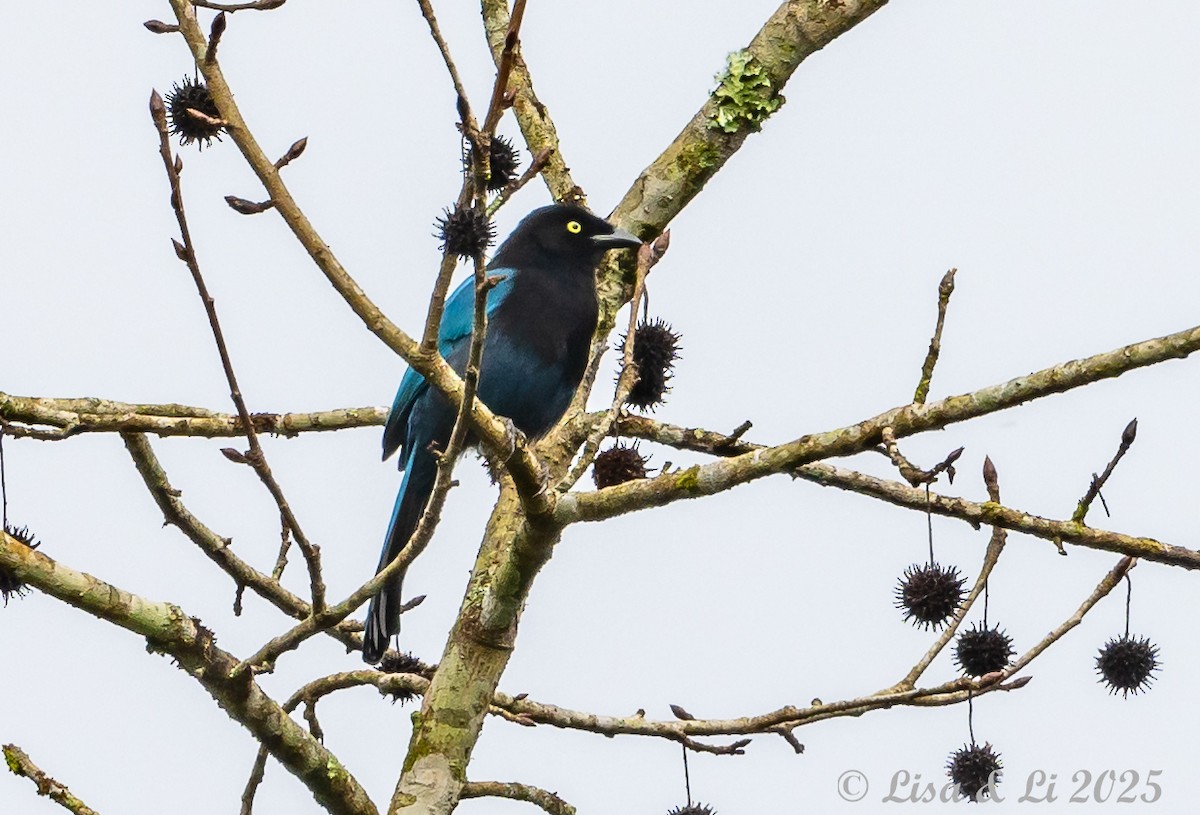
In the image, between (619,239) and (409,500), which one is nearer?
(619,239)

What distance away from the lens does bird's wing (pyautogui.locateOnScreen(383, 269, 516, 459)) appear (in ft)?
22.4

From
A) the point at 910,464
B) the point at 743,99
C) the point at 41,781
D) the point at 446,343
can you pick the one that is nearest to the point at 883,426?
the point at 910,464

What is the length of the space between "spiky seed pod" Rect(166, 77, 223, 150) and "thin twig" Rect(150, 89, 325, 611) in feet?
1.59

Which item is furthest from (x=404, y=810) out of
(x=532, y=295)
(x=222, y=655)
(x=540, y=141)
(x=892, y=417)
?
(x=540, y=141)

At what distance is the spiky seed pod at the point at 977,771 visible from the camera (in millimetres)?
4836

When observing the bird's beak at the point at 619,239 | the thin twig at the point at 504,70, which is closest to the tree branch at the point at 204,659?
the thin twig at the point at 504,70

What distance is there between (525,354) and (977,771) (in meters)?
2.76

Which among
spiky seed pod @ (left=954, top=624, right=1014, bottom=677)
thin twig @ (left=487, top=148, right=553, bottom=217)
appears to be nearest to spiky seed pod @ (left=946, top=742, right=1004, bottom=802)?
spiky seed pod @ (left=954, top=624, right=1014, bottom=677)

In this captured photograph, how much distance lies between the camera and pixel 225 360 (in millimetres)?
3633

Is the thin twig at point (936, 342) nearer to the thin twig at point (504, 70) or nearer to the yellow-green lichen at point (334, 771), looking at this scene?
the thin twig at point (504, 70)

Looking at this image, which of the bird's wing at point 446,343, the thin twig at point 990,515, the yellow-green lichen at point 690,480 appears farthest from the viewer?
the bird's wing at point 446,343

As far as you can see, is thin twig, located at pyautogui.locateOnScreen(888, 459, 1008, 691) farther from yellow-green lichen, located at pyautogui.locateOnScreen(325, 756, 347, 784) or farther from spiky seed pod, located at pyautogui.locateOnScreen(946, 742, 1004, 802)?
yellow-green lichen, located at pyautogui.locateOnScreen(325, 756, 347, 784)

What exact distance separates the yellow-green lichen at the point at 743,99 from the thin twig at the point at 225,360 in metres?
3.17

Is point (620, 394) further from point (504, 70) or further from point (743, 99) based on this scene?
point (743, 99)
